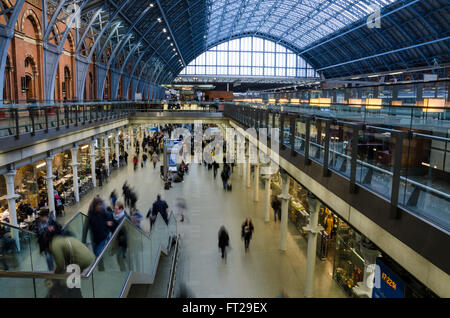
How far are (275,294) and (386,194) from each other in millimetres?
6512

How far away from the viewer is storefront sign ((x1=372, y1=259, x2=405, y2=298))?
6066 millimetres

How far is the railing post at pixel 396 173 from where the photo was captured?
4.37 m

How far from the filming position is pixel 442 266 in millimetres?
3469

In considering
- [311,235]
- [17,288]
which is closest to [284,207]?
[311,235]

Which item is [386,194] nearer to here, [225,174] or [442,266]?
[442,266]

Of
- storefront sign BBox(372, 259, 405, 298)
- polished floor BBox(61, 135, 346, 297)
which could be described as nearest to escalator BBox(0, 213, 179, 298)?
polished floor BBox(61, 135, 346, 297)

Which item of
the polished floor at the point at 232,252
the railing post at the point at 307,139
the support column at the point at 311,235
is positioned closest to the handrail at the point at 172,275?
the polished floor at the point at 232,252

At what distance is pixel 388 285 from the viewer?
21.1ft

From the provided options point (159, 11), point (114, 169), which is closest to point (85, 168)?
point (114, 169)

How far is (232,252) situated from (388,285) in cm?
725

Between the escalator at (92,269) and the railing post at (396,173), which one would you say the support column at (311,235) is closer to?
the escalator at (92,269)

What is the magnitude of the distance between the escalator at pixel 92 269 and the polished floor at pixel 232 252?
1380mm

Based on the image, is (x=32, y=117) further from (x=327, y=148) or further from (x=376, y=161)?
(x=376, y=161)

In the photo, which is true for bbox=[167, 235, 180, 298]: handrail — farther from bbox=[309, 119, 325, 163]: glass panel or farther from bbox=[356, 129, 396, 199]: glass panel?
bbox=[356, 129, 396, 199]: glass panel
